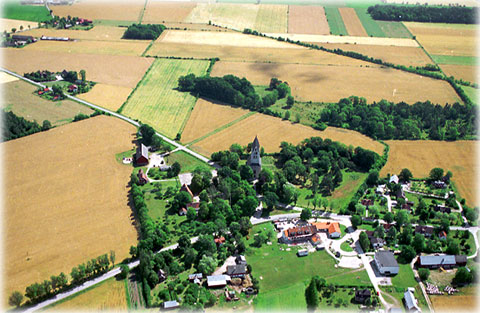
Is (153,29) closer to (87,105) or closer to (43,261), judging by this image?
A: (87,105)

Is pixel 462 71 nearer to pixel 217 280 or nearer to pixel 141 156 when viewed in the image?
pixel 141 156

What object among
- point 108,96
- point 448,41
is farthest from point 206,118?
point 448,41

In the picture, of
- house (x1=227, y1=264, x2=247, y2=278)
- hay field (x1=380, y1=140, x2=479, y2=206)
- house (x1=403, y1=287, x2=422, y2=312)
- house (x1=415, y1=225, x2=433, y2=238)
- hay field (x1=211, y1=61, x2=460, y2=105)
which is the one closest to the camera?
house (x1=403, y1=287, x2=422, y2=312)

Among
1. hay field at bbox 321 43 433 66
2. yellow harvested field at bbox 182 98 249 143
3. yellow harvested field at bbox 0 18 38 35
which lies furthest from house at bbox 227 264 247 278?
yellow harvested field at bbox 0 18 38 35

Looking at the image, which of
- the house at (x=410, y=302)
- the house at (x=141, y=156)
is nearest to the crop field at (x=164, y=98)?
the house at (x=141, y=156)

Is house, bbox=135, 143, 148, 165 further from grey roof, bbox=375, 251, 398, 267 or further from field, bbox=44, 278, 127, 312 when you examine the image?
grey roof, bbox=375, 251, 398, 267

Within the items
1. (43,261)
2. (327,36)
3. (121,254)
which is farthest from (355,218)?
(327,36)
